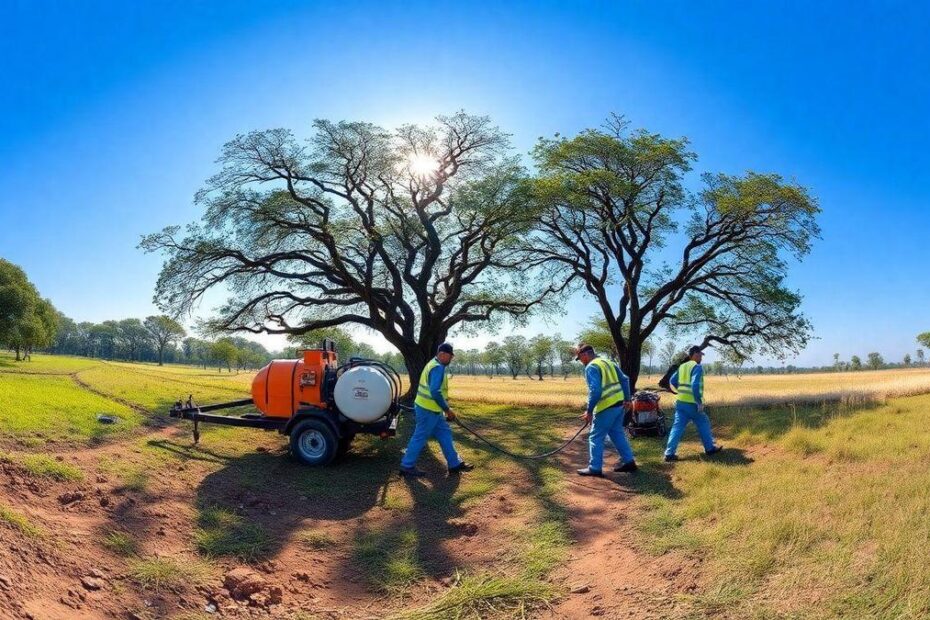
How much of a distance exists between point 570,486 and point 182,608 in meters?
5.92

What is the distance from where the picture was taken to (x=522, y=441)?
13898 mm

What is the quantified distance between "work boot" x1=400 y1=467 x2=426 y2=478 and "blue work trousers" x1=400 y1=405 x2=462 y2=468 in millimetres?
59

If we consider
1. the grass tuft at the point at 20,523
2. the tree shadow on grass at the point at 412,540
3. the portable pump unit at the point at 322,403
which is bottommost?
the tree shadow on grass at the point at 412,540

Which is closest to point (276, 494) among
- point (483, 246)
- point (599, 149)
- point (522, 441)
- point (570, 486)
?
point (570, 486)

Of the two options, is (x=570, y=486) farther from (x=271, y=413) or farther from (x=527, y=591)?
(x=271, y=413)

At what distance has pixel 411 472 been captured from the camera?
9.45m

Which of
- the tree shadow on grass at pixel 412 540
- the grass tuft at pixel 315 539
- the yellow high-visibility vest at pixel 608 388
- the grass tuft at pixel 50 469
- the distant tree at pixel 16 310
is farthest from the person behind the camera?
the distant tree at pixel 16 310

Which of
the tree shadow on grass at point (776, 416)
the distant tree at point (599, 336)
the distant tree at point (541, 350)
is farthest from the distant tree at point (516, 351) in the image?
the tree shadow on grass at point (776, 416)

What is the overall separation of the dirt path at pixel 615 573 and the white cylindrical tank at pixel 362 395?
3921mm

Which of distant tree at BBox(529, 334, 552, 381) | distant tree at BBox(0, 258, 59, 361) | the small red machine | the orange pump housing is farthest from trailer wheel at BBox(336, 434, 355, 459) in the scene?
distant tree at BBox(529, 334, 552, 381)

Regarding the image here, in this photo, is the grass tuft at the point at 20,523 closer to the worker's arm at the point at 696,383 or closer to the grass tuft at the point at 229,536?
the grass tuft at the point at 229,536

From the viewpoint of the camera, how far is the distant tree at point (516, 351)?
9062cm

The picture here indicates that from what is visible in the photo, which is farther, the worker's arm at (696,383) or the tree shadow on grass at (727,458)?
the worker's arm at (696,383)

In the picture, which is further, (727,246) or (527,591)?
(727,246)
